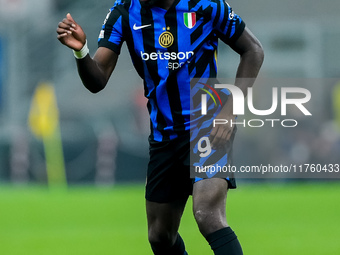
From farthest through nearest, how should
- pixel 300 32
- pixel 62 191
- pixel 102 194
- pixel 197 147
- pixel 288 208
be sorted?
1. pixel 300 32
2. pixel 62 191
3. pixel 102 194
4. pixel 288 208
5. pixel 197 147

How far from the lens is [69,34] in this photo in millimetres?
5121

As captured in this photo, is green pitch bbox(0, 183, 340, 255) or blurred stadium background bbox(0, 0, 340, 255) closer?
green pitch bbox(0, 183, 340, 255)

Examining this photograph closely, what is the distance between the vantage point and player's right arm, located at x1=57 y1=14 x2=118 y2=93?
5.11m

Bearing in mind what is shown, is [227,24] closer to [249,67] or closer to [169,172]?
[249,67]

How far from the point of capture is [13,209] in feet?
48.1

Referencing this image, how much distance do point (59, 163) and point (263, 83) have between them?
5.64m

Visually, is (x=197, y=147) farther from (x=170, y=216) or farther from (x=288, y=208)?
(x=288, y=208)

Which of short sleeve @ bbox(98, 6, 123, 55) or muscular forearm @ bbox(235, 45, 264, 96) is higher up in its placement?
short sleeve @ bbox(98, 6, 123, 55)

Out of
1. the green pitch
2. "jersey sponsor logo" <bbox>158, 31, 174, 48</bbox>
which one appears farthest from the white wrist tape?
the green pitch

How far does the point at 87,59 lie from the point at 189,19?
759mm

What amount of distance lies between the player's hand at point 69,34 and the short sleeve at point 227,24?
970 mm

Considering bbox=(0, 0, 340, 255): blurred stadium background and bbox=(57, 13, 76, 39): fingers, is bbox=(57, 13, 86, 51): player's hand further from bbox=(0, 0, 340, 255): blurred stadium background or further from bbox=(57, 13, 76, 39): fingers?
bbox=(0, 0, 340, 255): blurred stadium background

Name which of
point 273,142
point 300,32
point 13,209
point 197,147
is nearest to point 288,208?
point 13,209

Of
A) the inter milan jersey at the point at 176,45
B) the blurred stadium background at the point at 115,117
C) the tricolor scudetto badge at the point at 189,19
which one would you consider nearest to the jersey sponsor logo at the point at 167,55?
the inter milan jersey at the point at 176,45
